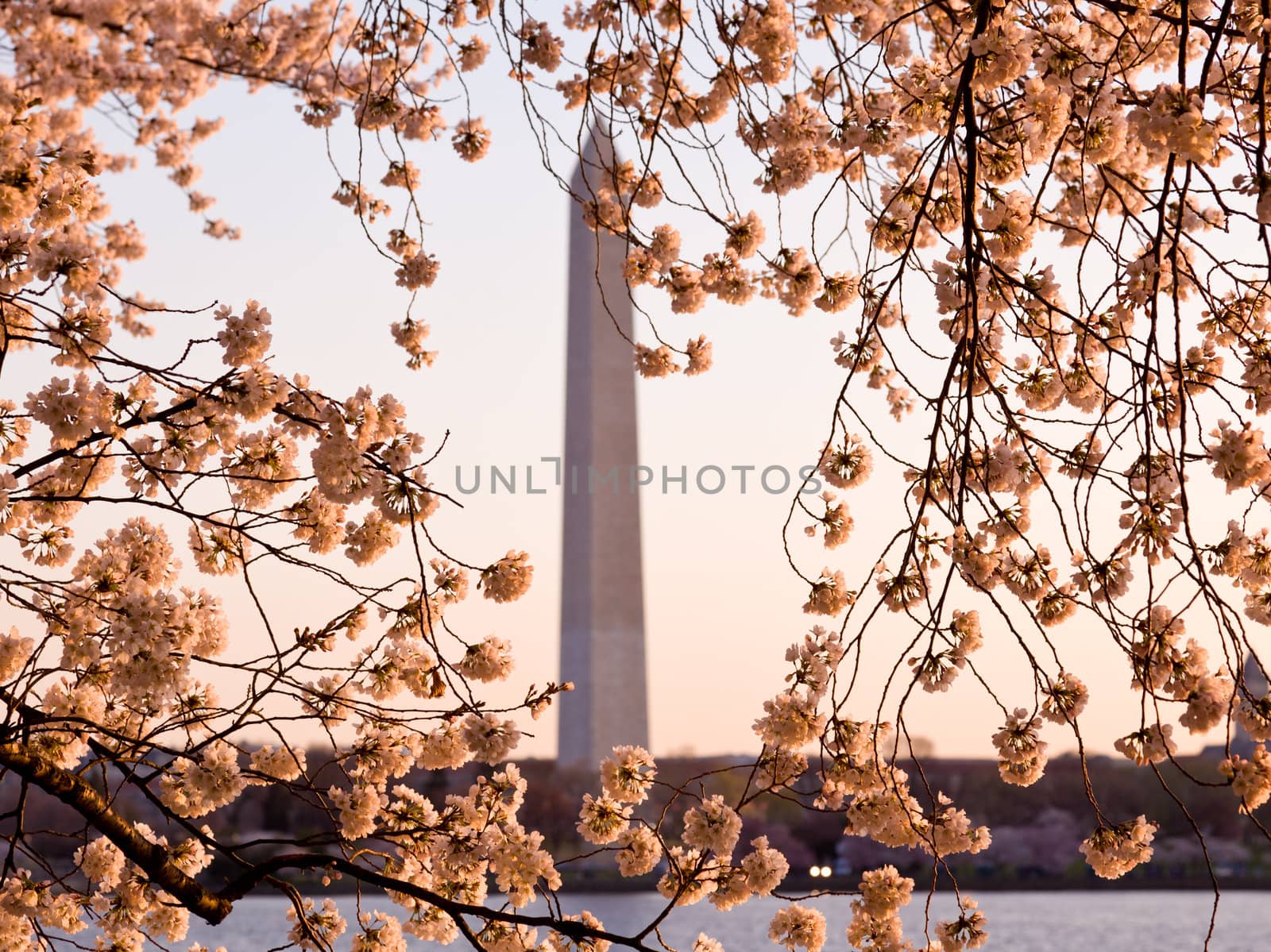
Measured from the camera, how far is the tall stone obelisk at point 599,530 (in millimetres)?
19703

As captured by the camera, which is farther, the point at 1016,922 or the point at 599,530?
the point at 1016,922

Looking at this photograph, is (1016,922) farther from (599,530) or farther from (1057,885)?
(599,530)

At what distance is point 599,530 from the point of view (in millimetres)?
19719

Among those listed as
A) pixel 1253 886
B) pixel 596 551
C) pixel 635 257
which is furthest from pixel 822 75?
pixel 1253 886

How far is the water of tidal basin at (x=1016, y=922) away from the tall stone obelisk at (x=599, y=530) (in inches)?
118

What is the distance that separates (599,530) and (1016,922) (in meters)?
15.4

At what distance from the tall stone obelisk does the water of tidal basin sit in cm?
300

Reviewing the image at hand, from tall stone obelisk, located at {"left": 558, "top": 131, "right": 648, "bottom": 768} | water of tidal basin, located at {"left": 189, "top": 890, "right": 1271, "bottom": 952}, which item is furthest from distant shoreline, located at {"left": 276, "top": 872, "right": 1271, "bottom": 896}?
tall stone obelisk, located at {"left": 558, "top": 131, "right": 648, "bottom": 768}

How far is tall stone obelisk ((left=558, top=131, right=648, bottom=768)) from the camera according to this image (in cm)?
1970

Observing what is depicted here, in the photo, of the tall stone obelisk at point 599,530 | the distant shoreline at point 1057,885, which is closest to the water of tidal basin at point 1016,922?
the distant shoreline at point 1057,885

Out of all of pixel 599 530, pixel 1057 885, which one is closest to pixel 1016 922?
pixel 1057 885

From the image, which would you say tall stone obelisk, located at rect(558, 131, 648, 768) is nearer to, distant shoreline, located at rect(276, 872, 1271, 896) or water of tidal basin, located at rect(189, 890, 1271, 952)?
water of tidal basin, located at rect(189, 890, 1271, 952)

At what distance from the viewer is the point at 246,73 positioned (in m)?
5.06

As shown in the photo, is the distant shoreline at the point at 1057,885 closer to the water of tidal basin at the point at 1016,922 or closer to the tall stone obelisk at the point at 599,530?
the water of tidal basin at the point at 1016,922
